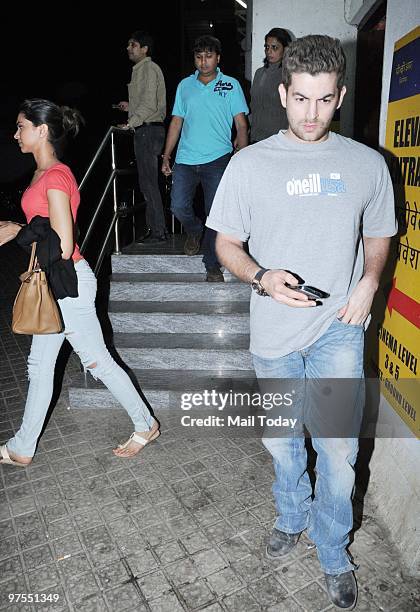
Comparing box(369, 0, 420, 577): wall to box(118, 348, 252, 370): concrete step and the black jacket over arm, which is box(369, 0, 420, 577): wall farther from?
the black jacket over arm

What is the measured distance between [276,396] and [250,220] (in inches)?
31.1

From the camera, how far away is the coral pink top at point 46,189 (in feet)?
9.15

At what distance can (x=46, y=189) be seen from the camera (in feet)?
9.19

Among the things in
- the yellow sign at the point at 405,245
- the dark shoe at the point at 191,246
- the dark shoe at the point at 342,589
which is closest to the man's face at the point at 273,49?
the dark shoe at the point at 191,246

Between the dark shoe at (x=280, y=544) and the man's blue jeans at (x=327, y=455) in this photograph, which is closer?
the man's blue jeans at (x=327, y=455)

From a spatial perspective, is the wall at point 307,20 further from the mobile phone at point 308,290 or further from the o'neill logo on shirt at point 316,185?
the mobile phone at point 308,290

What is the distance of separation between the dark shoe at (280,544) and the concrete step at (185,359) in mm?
1900

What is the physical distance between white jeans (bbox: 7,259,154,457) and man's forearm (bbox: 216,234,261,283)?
1.18 meters

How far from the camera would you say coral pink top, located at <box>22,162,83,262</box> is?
110 inches

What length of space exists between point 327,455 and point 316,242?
0.91 m

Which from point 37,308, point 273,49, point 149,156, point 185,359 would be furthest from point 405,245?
point 149,156

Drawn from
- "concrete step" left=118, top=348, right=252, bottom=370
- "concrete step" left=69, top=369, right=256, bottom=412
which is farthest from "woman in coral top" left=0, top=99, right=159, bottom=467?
"concrete step" left=118, top=348, right=252, bottom=370

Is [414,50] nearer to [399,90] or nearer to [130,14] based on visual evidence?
[399,90]

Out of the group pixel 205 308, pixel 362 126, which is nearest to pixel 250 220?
pixel 205 308
